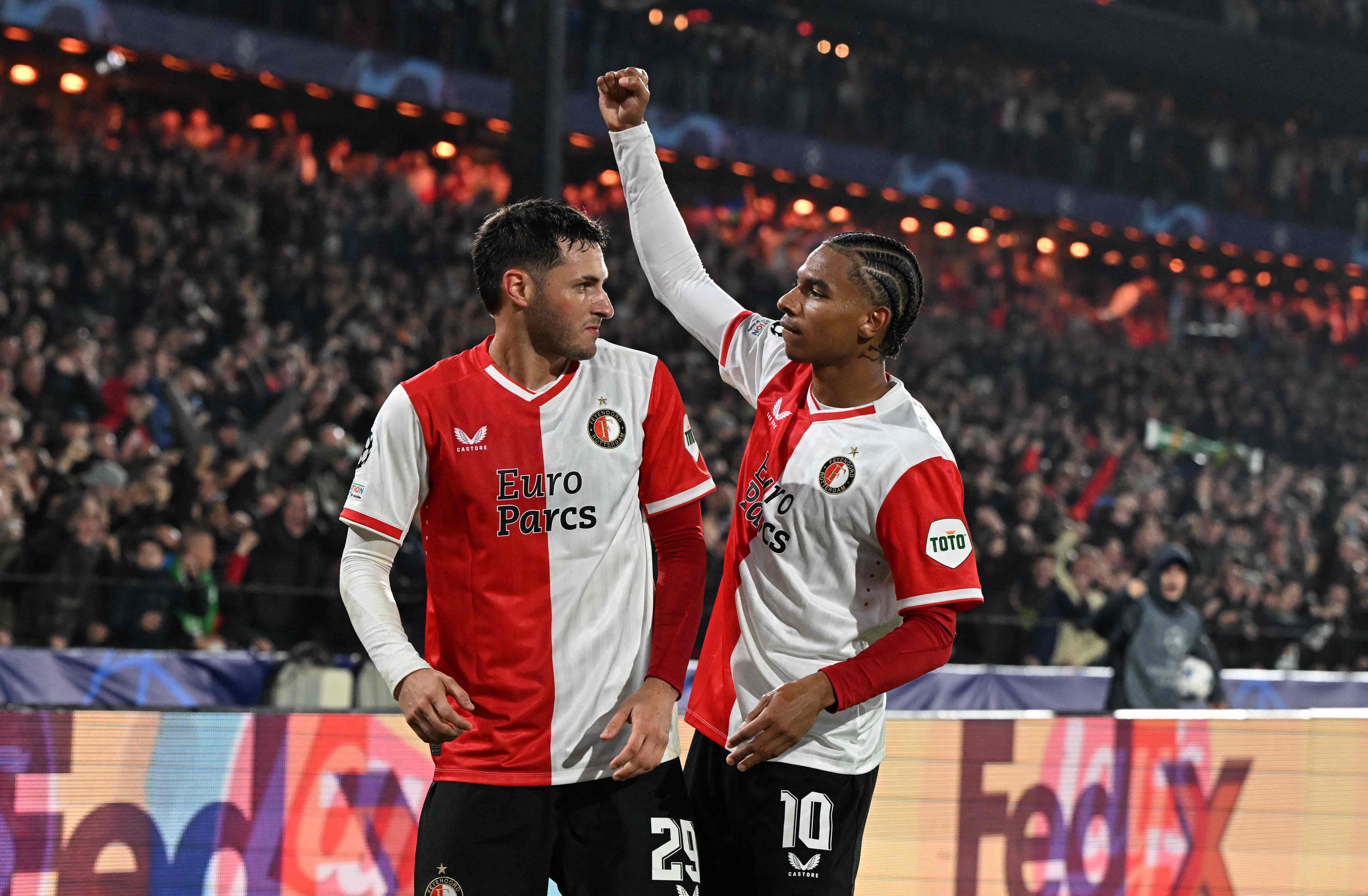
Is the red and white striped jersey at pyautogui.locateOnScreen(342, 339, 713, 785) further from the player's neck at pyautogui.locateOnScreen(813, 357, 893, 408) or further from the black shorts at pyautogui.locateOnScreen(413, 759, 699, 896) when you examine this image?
the player's neck at pyautogui.locateOnScreen(813, 357, 893, 408)

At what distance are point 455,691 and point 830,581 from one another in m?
0.84

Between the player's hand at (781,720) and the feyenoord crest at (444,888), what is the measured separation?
0.60m

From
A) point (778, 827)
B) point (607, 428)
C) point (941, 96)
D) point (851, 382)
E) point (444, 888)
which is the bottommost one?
point (444, 888)

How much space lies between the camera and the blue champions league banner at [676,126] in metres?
20.4

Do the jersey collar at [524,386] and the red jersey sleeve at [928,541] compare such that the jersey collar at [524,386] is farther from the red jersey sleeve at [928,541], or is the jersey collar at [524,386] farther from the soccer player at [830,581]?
the red jersey sleeve at [928,541]

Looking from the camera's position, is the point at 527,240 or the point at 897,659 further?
the point at 527,240

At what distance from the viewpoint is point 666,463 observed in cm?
316

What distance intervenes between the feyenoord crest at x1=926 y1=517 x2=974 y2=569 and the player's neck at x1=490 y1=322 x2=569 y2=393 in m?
0.87

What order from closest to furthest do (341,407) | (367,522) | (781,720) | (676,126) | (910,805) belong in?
(781,720)
(367,522)
(910,805)
(341,407)
(676,126)

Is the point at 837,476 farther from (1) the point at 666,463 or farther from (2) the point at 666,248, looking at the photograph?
(2) the point at 666,248

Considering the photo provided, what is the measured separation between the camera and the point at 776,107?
25953 mm

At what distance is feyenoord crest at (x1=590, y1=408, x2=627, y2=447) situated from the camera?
10.3 feet

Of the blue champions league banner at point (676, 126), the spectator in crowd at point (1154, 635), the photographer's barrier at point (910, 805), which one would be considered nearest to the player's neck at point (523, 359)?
the photographer's barrier at point (910, 805)

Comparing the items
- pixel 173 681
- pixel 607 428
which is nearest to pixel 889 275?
pixel 607 428
